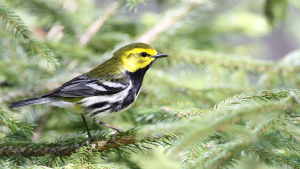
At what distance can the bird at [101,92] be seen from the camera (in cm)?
168

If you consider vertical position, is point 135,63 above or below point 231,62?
below

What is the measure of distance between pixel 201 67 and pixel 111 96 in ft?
3.16

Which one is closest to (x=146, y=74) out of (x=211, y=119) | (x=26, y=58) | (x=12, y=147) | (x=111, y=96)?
(x=111, y=96)

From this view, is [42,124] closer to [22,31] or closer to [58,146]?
[58,146]

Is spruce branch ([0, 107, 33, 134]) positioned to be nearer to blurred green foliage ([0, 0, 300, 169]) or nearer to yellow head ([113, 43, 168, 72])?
blurred green foliage ([0, 0, 300, 169])

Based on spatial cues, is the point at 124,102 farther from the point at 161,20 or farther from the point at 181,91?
the point at 161,20

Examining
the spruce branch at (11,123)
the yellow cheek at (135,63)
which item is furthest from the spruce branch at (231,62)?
the spruce branch at (11,123)

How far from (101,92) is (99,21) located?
0.94m

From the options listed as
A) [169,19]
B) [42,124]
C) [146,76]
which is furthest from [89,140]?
[169,19]

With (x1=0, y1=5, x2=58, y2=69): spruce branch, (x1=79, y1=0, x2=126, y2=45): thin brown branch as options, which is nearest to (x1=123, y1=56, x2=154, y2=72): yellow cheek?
(x1=79, y1=0, x2=126, y2=45): thin brown branch

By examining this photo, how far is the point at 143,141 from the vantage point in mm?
1179

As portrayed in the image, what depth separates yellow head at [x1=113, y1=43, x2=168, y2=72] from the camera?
1979 mm

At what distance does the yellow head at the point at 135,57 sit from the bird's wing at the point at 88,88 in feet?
0.75

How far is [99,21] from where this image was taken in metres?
2.42
